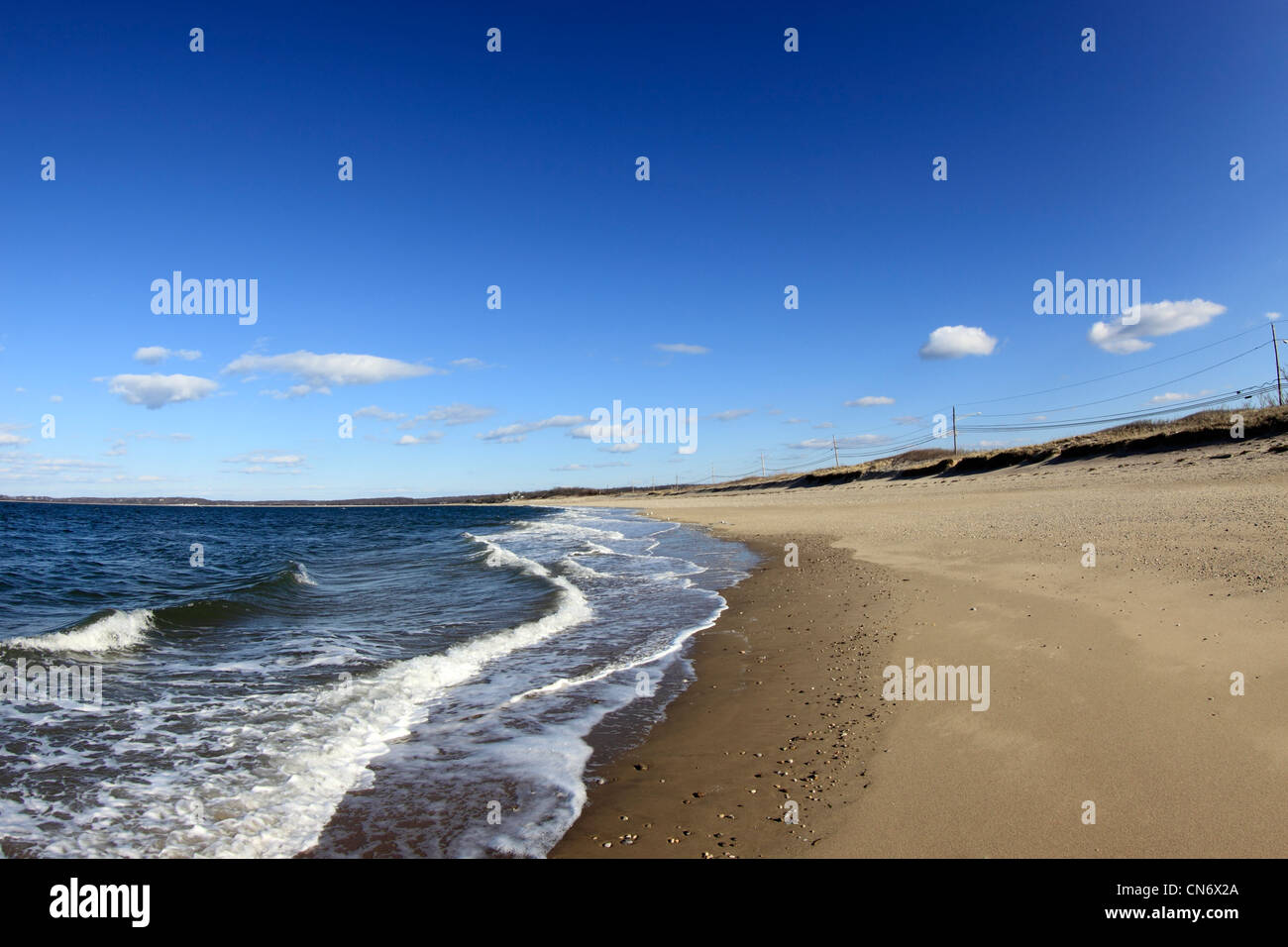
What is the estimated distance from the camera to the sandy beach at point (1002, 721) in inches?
167

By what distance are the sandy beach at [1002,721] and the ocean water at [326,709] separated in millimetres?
915

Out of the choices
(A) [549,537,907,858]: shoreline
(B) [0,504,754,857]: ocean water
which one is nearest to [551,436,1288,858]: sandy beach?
(A) [549,537,907,858]: shoreline

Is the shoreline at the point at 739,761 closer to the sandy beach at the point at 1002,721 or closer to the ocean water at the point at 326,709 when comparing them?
the sandy beach at the point at 1002,721

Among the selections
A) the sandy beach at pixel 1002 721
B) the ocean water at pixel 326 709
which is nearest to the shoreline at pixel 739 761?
the sandy beach at pixel 1002 721

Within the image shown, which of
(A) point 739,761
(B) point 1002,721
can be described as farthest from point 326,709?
(B) point 1002,721

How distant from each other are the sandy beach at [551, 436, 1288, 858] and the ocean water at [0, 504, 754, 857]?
915mm

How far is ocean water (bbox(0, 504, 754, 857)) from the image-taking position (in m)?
4.98

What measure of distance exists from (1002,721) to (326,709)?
7456 mm

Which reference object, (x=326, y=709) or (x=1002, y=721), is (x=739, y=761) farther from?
(x=326, y=709)

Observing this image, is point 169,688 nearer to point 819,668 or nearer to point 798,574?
point 819,668

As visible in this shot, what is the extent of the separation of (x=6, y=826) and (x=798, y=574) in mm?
14283

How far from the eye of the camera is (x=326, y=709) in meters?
7.77
